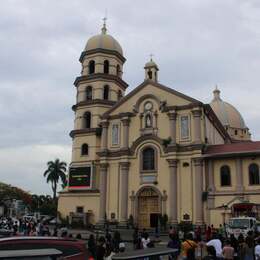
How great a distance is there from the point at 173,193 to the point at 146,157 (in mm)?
5119

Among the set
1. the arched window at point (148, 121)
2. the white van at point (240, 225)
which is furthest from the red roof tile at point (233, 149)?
the white van at point (240, 225)

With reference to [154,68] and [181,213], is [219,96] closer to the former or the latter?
[154,68]

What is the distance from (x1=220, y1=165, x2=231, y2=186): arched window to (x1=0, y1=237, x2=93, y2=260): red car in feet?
101

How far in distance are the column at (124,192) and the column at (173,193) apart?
4824 millimetres

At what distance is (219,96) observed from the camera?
70.5m

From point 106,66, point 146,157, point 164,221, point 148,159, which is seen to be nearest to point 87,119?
point 106,66

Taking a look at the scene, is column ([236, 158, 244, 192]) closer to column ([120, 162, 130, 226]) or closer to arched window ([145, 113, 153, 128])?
arched window ([145, 113, 153, 128])

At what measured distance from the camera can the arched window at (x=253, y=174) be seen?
37.2 m

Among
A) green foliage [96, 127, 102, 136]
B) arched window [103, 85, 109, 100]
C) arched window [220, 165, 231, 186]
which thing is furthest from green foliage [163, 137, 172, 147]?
arched window [103, 85, 109, 100]

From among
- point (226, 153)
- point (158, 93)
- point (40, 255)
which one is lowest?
point (40, 255)

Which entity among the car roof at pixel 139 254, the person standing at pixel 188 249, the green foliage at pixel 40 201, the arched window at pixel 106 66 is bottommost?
the person standing at pixel 188 249

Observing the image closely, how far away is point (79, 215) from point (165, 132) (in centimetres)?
1316

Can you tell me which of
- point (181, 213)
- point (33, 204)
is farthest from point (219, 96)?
point (33, 204)

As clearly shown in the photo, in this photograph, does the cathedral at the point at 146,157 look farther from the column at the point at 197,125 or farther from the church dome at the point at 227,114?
the church dome at the point at 227,114
